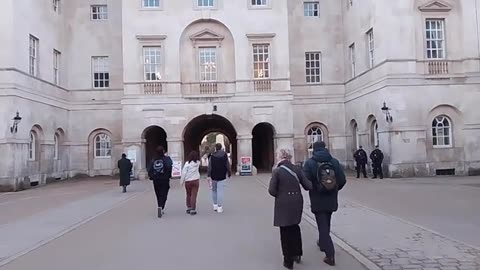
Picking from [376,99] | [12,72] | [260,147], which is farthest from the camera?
[260,147]

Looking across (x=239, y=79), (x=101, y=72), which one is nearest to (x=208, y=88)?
(x=239, y=79)

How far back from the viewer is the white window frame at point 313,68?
118ft

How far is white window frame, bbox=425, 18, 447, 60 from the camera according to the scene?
27969 millimetres

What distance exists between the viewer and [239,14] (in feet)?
108

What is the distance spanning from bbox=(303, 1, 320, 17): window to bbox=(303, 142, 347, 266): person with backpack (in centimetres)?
2982

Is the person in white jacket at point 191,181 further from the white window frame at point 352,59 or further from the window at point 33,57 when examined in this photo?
the white window frame at point 352,59

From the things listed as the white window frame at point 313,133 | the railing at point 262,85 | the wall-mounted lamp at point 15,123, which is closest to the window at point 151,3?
the railing at point 262,85

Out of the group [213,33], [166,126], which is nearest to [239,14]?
[213,33]

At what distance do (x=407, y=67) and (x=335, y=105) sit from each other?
8.75 metres

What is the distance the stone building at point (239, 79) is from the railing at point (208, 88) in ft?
0.21

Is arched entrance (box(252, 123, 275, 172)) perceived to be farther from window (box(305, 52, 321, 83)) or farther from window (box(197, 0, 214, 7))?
window (box(197, 0, 214, 7))

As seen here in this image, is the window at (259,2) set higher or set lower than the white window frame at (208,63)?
higher

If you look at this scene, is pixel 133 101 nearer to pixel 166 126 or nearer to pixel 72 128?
pixel 166 126

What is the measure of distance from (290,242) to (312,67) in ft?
96.9
